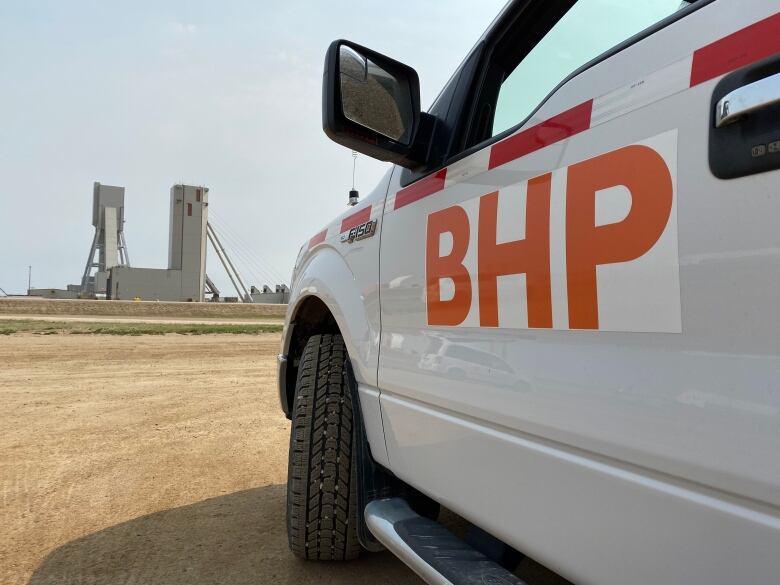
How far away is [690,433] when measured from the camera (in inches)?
32.0

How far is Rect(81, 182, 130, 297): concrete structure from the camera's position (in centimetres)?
4744

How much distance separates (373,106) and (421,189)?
0.89ft

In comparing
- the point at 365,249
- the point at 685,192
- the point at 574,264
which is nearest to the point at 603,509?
the point at 574,264

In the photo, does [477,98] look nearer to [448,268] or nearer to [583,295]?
[448,268]

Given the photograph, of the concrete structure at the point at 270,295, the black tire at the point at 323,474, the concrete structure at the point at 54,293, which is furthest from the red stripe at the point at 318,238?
the concrete structure at the point at 54,293

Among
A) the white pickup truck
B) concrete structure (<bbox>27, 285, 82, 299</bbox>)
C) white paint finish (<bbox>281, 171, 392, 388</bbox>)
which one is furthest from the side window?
concrete structure (<bbox>27, 285, 82, 299</bbox>)

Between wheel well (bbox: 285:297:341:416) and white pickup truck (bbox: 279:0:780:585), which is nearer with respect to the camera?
white pickup truck (bbox: 279:0:780:585)

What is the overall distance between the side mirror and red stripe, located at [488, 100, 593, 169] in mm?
366

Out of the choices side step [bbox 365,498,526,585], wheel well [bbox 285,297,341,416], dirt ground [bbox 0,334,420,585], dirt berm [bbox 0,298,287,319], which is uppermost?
dirt berm [bbox 0,298,287,319]

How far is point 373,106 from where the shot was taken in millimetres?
1583

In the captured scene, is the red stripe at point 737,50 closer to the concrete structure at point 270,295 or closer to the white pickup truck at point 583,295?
the white pickup truck at point 583,295

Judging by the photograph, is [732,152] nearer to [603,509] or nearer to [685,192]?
[685,192]

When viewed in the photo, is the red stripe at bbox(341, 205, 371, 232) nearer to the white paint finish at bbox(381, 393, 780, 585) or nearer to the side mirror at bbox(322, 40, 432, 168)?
the side mirror at bbox(322, 40, 432, 168)

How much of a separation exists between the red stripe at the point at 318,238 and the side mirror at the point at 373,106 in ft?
3.24
